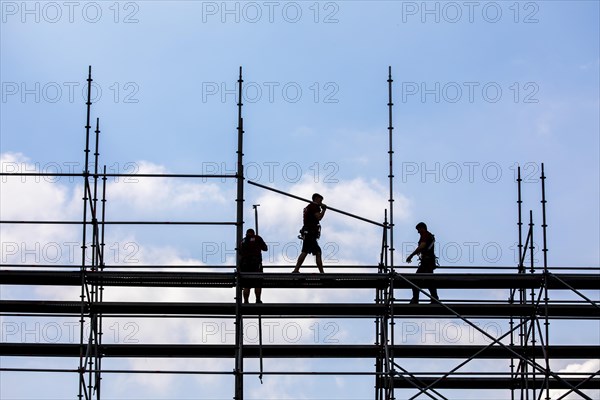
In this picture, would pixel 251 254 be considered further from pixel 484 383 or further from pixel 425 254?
pixel 484 383

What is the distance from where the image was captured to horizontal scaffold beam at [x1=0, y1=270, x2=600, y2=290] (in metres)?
20.8

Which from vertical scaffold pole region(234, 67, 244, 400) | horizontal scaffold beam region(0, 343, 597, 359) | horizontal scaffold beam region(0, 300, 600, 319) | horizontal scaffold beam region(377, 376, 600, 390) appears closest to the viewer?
vertical scaffold pole region(234, 67, 244, 400)

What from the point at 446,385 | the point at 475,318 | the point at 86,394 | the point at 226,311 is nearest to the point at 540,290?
the point at 475,318

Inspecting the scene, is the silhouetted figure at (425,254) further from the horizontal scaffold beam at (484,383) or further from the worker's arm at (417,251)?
the horizontal scaffold beam at (484,383)

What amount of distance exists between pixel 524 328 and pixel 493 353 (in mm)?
898

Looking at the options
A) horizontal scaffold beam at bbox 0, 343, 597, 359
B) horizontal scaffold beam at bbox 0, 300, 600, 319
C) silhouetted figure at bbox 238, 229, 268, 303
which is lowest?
horizontal scaffold beam at bbox 0, 343, 597, 359

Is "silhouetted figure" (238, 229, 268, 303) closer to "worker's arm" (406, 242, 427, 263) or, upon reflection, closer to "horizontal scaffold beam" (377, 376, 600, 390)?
"worker's arm" (406, 242, 427, 263)

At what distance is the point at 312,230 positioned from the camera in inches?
859

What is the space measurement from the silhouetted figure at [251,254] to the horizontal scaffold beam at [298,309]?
0.37 metres

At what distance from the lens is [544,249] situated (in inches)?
893

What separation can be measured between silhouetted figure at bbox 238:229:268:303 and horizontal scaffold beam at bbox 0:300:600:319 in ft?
1.21

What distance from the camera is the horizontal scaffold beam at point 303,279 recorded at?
68.1 ft

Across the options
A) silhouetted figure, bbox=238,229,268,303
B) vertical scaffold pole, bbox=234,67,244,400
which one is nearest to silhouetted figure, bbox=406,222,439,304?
silhouetted figure, bbox=238,229,268,303

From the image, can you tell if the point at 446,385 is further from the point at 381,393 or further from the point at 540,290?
the point at 540,290
